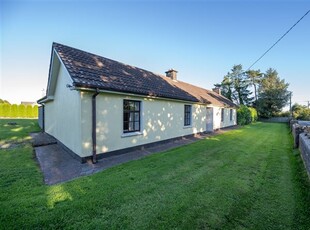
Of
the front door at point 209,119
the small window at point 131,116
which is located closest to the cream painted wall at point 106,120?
the small window at point 131,116

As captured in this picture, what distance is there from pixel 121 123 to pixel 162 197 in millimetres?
4184

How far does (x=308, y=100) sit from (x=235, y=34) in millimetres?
49022

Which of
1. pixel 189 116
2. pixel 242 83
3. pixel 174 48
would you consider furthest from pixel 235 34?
pixel 242 83

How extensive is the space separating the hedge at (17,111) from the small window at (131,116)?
3721cm

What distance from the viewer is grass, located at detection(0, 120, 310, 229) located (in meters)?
2.90

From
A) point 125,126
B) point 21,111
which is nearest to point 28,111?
point 21,111

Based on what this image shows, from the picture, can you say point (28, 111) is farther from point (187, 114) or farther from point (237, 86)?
point (237, 86)

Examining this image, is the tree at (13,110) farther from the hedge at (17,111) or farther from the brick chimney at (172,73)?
the brick chimney at (172,73)

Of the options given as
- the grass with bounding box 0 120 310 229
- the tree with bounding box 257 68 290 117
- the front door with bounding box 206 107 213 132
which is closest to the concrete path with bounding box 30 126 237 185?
the grass with bounding box 0 120 310 229

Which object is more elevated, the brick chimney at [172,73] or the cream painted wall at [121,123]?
the brick chimney at [172,73]

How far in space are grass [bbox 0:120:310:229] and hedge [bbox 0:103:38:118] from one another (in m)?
36.3

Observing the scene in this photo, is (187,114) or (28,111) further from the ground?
(187,114)

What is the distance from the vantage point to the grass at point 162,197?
2904 millimetres

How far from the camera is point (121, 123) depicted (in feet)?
23.9
